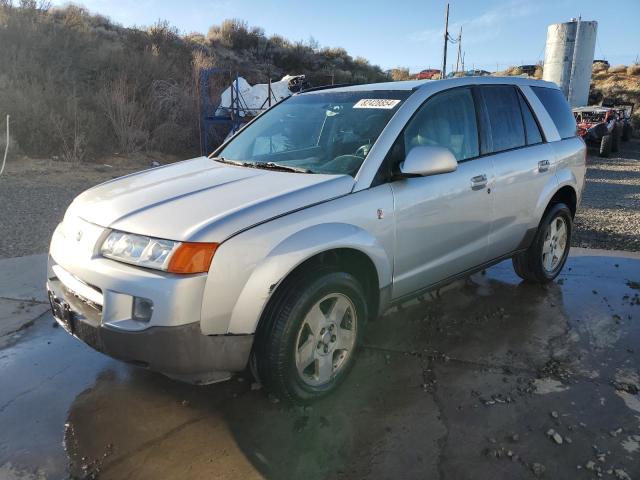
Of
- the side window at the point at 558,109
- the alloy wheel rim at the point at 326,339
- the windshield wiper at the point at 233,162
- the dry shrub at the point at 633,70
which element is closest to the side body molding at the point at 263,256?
the alloy wheel rim at the point at 326,339

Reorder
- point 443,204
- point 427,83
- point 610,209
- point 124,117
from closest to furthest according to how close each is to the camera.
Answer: point 443,204, point 427,83, point 610,209, point 124,117

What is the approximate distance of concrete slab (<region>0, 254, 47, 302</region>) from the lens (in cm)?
456

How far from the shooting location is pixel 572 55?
26.5m

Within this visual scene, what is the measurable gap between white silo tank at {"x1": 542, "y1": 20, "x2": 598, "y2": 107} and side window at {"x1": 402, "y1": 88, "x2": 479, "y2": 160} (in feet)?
84.8

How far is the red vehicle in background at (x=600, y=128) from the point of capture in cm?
1741

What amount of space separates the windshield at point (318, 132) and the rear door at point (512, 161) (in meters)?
0.95

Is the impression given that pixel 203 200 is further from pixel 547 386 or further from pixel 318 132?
pixel 547 386

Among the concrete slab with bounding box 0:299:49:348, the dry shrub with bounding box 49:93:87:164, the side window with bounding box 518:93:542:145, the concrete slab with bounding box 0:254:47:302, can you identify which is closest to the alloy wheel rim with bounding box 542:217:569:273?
the side window with bounding box 518:93:542:145

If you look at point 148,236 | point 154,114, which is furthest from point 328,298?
point 154,114

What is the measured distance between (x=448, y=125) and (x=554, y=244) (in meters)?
1.95

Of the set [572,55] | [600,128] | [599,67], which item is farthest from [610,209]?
[599,67]

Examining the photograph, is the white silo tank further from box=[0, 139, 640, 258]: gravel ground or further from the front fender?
the front fender

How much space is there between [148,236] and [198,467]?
1145 mm

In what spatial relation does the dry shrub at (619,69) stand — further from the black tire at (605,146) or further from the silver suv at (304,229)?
the silver suv at (304,229)
